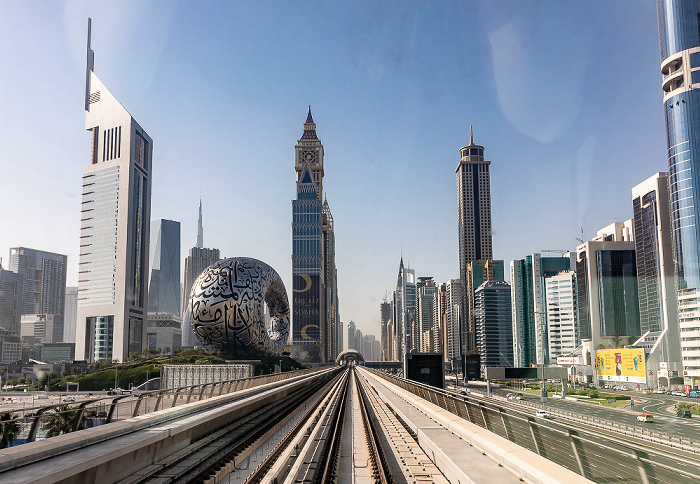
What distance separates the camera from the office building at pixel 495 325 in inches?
6954

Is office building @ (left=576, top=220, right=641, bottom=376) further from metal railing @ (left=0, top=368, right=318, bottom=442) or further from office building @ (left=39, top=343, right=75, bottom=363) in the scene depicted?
office building @ (left=39, top=343, right=75, bottom=363)

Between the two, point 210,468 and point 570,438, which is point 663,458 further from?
point 210,468

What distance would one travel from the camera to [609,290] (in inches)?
4968

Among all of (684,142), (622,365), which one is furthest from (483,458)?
(684,142)

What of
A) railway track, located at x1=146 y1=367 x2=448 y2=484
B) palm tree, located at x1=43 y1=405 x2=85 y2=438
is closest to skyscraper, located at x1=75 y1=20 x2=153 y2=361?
railway track, located at x1=146 y1=367 x2=448 y2=484

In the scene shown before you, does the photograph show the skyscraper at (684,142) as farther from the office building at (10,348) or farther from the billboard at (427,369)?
the office building at (10,348)

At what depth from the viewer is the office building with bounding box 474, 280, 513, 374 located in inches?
6954

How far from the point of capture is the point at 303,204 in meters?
181

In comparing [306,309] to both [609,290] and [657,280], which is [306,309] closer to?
[609,290]

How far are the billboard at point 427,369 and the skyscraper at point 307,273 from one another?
128m

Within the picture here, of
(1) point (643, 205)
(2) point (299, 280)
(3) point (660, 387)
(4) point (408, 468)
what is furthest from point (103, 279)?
(4) point (408, 468)

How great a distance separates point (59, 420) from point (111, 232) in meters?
125

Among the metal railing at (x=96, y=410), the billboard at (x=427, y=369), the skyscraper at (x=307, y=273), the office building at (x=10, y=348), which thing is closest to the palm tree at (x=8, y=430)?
the metal railing at (x=96, y=410)

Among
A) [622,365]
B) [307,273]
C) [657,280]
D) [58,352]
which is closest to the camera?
[622,365]
